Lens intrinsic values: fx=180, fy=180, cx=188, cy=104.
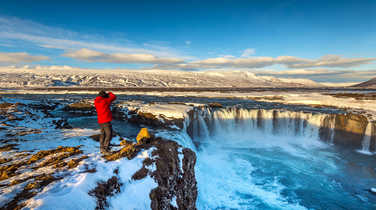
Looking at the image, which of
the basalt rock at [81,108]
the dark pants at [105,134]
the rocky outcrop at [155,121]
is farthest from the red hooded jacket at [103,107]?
the basalt rock at [81,108]

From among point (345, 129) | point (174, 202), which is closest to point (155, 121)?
point (174, 202)

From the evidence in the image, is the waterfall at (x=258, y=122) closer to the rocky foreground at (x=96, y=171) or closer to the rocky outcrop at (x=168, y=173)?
the rocky outcrop at (x=168, y=173)

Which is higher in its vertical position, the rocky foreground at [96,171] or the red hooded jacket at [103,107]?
the red hooded jacket at [103,107]

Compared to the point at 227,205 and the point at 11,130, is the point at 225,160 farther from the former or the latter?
the point at 11,130

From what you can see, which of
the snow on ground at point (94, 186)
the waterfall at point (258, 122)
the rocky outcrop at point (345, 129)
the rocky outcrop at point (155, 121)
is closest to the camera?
the snow on ground at point (94, 186)

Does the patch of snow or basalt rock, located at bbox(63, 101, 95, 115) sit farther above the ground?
basalt rock, located at bbox(63, 101, 95, 115)

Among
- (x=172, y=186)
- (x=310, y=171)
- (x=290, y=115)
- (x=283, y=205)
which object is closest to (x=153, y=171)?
(x=172, y=186)

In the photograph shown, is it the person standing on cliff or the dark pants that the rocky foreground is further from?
the person standing on cliff

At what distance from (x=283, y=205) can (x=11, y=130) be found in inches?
619

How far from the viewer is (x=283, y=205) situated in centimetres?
963

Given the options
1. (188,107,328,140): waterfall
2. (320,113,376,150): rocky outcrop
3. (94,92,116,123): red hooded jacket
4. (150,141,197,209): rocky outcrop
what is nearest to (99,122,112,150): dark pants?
(94,92,116,123): red hooded jacket

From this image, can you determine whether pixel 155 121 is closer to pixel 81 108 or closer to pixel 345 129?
pixel 81 108


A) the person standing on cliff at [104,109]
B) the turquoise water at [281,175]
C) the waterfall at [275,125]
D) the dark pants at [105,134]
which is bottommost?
the turquoise water at [281,175]

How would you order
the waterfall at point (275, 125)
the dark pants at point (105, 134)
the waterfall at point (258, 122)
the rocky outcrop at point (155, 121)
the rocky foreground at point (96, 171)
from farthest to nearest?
the waterfall at point (258, 122), the waterfall at point (275, 125), the rocky outcrop at point (155, 121), the dark pants at point (105, 134), the rocky foreground at point (96, 171)
